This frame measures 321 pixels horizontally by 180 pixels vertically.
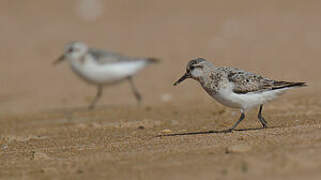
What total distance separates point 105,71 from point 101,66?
150mm

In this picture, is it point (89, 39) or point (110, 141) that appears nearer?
point (110, 141)

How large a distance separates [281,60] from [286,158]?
11383 millimetres

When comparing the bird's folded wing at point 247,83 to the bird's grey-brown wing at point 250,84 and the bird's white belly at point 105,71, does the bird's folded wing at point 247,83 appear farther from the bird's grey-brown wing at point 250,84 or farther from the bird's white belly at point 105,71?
the bird's white belly at point 105,71

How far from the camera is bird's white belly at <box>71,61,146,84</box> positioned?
1409 centimetres

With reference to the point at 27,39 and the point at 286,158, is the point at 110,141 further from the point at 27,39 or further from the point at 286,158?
the point at 27,39

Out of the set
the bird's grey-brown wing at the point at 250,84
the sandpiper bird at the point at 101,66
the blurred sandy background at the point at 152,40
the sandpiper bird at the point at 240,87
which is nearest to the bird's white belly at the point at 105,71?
the sandpiper bird at the point at 101,66

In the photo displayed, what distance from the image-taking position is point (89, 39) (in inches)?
780

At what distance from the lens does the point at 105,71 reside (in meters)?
14.1

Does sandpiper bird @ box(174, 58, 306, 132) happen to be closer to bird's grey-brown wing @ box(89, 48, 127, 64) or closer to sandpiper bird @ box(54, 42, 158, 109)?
sandpiper bird @ box(54, 42, 158, 109)

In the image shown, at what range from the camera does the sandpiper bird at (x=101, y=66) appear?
14.1 m

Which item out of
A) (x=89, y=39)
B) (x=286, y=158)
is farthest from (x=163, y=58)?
(x=286, y=158)

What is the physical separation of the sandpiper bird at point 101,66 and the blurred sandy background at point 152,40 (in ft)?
1.66

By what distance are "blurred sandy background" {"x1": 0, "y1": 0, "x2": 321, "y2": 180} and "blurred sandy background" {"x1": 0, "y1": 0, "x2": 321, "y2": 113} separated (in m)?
0.03

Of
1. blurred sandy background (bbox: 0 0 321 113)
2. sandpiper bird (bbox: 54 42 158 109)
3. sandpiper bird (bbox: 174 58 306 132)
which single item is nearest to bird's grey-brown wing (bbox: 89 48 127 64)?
sandpiper bird (bbox: 54 42 158 109)
